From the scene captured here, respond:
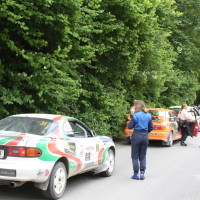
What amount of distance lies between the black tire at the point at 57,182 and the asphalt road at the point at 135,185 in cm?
18

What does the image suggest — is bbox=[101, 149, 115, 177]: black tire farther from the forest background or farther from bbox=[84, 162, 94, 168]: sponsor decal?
the forest background

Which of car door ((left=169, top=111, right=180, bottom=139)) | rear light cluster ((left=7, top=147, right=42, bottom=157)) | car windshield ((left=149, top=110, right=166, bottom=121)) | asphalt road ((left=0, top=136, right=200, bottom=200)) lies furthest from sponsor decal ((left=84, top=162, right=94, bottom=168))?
car door ((left=169, top=111, right=180, bottom=139))

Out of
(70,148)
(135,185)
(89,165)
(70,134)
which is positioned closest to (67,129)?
(70,134)

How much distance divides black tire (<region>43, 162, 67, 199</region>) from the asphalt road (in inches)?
7.1

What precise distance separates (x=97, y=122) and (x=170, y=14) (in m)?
9.60

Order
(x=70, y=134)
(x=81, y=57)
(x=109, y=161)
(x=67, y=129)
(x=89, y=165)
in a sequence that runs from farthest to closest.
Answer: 1. (x=81, y=57)
2. (x=109, y=161)
3. (x=89, y=165)
4. (x=67, y=129)
5. (x=70, y=134)

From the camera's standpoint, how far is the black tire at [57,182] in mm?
5859

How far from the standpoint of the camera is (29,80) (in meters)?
9.56

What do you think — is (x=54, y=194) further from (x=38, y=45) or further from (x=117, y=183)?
(x=38, y=45)

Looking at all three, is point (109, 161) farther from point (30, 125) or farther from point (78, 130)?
point (30, 125)

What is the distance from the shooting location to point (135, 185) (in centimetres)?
735

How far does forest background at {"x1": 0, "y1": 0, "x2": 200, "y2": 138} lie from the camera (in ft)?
31.1

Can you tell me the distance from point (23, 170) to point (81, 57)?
6.60m

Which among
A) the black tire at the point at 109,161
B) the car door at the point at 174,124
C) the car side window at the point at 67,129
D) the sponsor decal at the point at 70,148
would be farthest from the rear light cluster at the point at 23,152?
the car door at the point at 174,124
